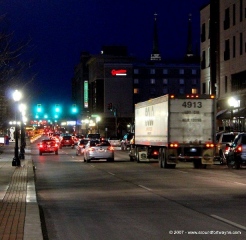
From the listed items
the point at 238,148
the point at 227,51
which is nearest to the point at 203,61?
the point at 227,51

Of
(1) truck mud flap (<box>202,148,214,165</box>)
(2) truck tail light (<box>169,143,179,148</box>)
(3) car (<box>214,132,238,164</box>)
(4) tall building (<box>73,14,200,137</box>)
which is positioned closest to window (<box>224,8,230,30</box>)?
(3) car (<box>214,132,238,164</box>)

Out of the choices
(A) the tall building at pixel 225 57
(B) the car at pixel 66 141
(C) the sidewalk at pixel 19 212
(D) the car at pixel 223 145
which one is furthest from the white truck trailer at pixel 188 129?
(B) the car at pixel 66 141

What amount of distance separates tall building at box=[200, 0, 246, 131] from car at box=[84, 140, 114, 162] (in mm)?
15858

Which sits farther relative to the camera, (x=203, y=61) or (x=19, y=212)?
(x=203, y=61)

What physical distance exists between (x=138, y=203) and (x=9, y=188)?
21.0 ft

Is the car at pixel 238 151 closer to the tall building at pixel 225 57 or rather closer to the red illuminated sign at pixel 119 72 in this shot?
the tall building at pixel 225 57

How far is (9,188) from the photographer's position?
78.9 ft

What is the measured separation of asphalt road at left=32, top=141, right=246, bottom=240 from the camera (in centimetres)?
1372

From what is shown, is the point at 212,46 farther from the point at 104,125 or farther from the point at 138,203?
the point at 104,125

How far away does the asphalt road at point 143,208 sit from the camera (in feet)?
45.0

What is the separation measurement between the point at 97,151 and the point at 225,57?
82.7 ft

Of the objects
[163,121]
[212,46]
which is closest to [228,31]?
[212,46]

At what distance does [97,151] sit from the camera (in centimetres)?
4797

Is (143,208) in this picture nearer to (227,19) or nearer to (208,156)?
(208,156)
